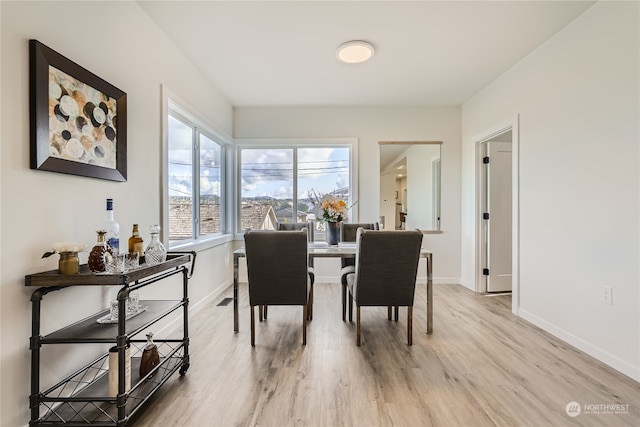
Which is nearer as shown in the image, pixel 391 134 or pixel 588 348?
pixel 588 348

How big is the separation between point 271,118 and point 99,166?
2877mm

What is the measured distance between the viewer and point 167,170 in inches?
99.7

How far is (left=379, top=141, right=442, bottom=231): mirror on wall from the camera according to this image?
14.3 feet

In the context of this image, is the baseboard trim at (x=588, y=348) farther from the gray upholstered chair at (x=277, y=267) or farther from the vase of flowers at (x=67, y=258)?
the vase of flowers at (x=67, y=258)

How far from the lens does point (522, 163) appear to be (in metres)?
2.92

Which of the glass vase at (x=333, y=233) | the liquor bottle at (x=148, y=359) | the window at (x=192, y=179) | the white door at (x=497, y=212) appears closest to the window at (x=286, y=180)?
the window at (x=192, y=179)

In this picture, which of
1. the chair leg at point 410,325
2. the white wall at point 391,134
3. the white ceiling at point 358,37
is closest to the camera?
the white ceiling at point 358,37

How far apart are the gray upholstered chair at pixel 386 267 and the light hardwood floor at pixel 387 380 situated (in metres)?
0.34

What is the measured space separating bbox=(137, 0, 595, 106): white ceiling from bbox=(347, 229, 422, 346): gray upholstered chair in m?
1.67

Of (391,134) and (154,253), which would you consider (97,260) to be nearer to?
(154,253)

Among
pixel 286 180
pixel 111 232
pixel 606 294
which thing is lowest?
pixel 606 294

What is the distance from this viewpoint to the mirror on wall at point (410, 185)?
14.3 feet

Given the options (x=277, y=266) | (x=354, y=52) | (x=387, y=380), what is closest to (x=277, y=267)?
(x=277, y=266)

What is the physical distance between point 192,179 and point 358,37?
7.15 ft
